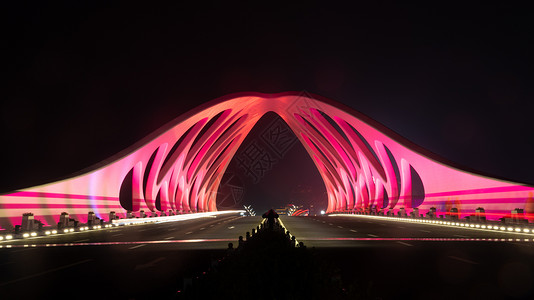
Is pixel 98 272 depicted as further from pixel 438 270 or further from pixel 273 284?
pixel 438 270

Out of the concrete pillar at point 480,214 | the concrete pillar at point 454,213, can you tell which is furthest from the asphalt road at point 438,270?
the concrete pillar at point 454,213

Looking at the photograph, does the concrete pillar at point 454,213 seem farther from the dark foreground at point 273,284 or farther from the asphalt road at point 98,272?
the dark foreground at point 273,284

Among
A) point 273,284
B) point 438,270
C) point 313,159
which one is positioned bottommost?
point 438,270

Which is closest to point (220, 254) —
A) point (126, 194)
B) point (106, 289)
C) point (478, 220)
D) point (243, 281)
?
point (106, 289)

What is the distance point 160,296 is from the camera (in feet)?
21.2

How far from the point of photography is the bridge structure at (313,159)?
1078 inches

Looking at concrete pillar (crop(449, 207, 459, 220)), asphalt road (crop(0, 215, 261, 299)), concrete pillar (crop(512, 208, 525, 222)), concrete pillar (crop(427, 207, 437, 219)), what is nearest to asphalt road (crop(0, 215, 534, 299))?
asphalt road (crop(0, 215, 261, 299))

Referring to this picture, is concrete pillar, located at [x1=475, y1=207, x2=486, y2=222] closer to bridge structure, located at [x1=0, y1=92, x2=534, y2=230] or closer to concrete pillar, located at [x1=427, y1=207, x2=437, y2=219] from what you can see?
bridge structure, located at [x1=0, y1=92, x2=534, y2=230]

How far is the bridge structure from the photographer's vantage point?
27391 millimetres

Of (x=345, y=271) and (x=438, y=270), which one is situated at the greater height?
(x=345, y=271)

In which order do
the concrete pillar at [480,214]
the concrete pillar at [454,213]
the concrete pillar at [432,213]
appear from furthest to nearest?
the concrete pillar at [432,213] → the concrete pillar at [454,213] → the concrete pillar at [480,214]

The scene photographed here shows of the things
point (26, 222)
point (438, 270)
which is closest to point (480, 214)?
point (438, 270)

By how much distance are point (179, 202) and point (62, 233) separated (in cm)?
4286

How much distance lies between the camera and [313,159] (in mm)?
82625
